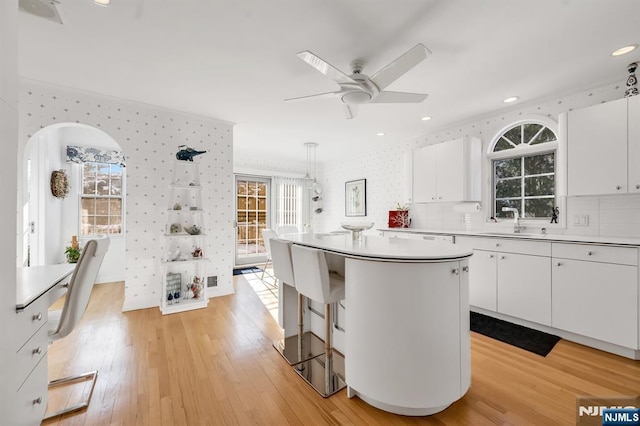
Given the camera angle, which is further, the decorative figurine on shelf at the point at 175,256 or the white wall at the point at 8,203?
the decorative figurine on shelf at the point at 175,256

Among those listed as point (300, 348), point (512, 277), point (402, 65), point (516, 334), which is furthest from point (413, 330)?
point (512, 277)

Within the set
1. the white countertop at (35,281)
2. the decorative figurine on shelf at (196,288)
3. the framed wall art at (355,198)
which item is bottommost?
the decorative figurine on shelf at (196,288)

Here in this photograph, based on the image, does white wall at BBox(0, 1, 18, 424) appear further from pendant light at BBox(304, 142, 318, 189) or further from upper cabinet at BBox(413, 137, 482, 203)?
pendant light at BBox(304, 142, 318, 189)

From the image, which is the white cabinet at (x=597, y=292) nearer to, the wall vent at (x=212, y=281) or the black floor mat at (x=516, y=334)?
the black floor mat at (x=516, y=334)

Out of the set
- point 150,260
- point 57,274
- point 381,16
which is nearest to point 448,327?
point 381,16

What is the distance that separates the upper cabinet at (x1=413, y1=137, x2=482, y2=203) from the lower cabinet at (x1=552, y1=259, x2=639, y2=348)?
1.34m

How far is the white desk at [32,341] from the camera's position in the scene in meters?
1.21

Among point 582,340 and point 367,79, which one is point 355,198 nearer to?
point 367,79

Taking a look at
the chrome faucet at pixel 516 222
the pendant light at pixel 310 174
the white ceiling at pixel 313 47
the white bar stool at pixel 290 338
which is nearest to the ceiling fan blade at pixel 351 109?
the white ceiling at pixel 313 47

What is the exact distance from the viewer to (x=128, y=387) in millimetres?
1852

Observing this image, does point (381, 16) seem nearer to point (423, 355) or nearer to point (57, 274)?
point (423, 355)

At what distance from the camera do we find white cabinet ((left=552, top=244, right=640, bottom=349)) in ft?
7.07

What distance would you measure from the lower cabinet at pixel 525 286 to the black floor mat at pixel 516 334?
0.12 metres

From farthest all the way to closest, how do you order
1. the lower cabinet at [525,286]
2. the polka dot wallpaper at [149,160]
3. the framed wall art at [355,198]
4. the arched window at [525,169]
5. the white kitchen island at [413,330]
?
the framed wall art at [355,198] < the arched window at [525,169] < the polka dot wallpaper at [149,160] < the lower cabinet at [525,286] < the white kitchen island at [413,330]
